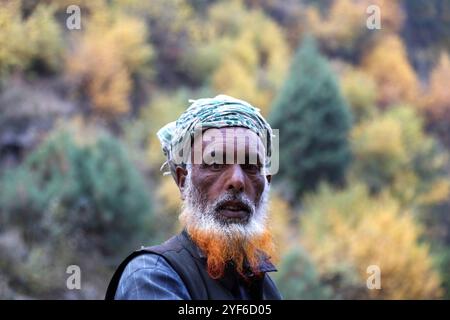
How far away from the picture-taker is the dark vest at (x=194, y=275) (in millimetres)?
2051

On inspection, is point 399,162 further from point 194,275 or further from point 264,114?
point 194,275

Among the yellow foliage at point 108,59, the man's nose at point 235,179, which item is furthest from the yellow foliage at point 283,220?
the man's nose at point 235,179

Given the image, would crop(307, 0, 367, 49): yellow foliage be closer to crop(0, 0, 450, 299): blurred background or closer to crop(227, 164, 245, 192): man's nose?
crop(0, 0, 450, 299): blurred background

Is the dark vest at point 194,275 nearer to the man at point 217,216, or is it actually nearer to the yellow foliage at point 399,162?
the man at point 217,216

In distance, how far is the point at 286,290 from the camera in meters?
15.5

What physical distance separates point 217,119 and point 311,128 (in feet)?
76.1

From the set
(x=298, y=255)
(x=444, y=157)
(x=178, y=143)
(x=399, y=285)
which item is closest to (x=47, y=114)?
(x=298, y=255)

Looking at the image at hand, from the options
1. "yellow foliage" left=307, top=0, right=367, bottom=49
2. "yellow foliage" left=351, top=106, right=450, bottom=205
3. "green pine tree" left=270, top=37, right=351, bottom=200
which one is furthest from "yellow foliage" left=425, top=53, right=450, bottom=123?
"green pine tree" left=270, top=37, right=351, bottom=200

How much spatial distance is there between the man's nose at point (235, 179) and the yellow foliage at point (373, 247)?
594 inches

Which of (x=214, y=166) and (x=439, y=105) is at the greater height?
(x=439, y=105)

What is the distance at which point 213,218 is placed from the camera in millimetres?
2281

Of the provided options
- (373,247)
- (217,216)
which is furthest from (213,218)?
(373,247)

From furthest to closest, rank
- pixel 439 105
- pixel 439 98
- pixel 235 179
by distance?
pixel 439 105 → pixel 439 98 → pixel 235 179

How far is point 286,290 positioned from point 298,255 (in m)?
1.09
